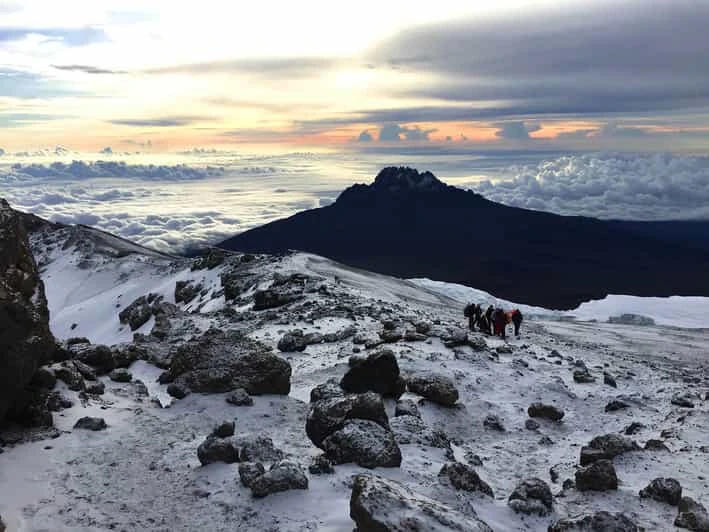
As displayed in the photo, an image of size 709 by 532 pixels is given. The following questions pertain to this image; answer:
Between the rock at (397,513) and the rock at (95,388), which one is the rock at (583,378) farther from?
the rock at (95,388)

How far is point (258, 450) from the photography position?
12477mm

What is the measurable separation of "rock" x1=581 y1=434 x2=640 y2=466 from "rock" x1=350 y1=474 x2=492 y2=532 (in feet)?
22.4

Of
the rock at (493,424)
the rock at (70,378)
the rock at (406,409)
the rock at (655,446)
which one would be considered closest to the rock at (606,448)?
the rock at (655,446)

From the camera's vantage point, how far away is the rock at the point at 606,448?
14.6 m

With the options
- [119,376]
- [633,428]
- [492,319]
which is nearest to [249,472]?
[119,376]

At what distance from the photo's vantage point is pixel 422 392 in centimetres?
1873

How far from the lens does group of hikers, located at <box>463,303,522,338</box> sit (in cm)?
3194

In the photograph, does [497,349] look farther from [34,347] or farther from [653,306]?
[653,306]

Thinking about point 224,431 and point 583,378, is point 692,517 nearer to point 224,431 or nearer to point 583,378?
point 224,431

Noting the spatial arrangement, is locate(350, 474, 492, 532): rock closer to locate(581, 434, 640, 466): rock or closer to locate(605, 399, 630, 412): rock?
locate(581, 434, 640, 466): rock

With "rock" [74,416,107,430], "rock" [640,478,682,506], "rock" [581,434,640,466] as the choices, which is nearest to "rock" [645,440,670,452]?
"rock" [581,434,640,466]

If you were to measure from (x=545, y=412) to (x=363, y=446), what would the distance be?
30.0ft

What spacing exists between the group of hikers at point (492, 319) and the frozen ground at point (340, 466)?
3.09 feet

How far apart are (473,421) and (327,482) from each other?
8169 mm
